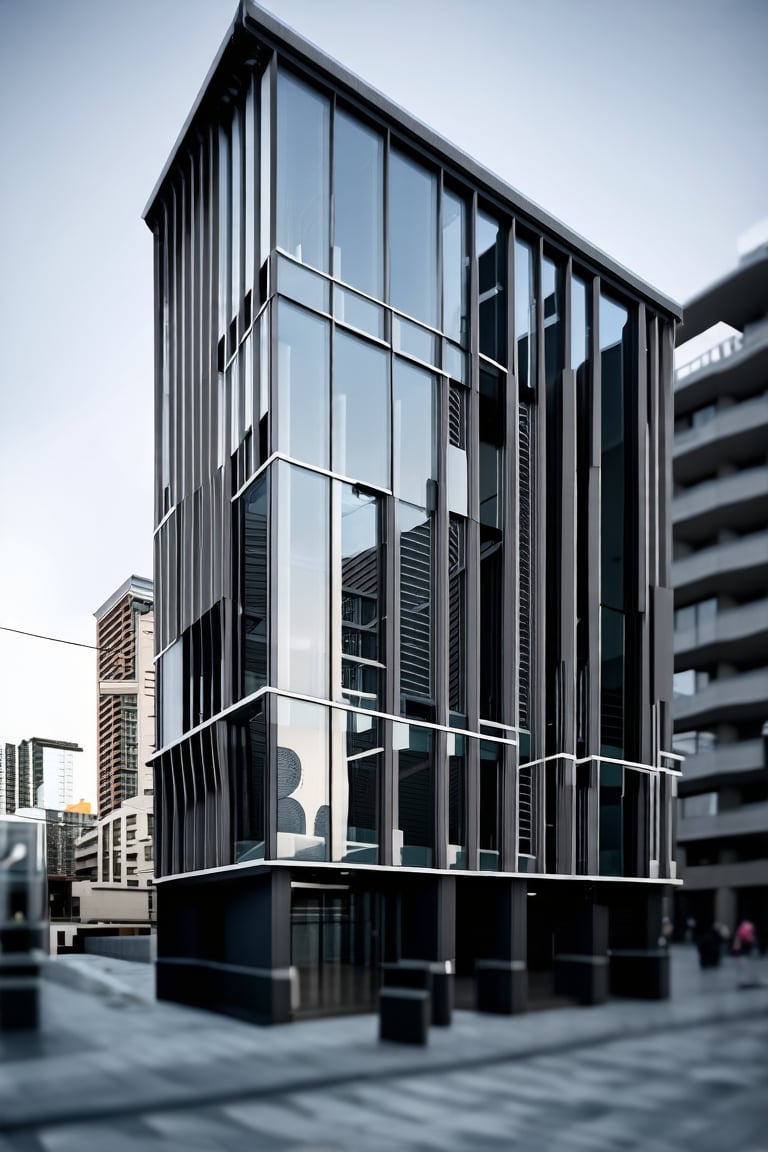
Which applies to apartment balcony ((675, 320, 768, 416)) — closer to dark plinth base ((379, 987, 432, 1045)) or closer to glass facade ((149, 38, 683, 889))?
dark plinth base ((379, 987, 432, 1045))

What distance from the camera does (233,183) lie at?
1490 cm

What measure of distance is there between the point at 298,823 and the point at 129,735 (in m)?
22.6

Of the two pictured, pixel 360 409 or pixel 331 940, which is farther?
pixel 360 409

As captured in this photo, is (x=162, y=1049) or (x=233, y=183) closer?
(x=162, y=1049)

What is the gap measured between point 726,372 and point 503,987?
17.6 feet

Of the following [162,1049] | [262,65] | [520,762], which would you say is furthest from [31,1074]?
[262,65]

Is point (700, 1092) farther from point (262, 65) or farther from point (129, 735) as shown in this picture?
point (129, 735)

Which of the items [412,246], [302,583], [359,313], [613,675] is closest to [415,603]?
[302,583]

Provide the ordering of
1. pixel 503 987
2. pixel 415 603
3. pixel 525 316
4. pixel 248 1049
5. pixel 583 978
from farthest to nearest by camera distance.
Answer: pixel 525 316 → pixel 415 603 → pixel 248 1049 → pixel 503 987 → pixel 583 978

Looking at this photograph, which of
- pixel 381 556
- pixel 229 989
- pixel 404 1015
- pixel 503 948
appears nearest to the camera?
pixel 404 1015

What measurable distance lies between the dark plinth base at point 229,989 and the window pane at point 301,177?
8.53 m

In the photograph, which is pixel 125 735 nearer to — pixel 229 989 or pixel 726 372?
pixel 229 989

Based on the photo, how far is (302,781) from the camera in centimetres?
1261

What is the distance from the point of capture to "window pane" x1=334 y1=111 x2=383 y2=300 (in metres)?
13.3
